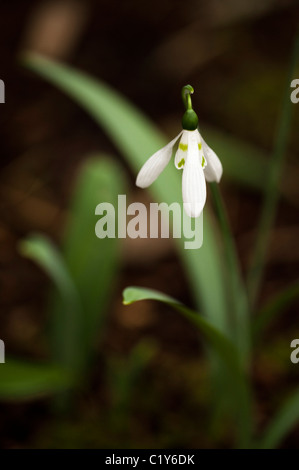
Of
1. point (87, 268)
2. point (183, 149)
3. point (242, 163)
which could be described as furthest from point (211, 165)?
point (242, 163)

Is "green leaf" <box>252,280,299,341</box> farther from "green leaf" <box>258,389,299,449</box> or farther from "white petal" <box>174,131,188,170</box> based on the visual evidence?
"white petal" <box>174,131,188,170</box>

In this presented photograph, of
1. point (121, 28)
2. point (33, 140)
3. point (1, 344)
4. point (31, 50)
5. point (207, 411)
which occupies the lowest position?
point (207, 411)

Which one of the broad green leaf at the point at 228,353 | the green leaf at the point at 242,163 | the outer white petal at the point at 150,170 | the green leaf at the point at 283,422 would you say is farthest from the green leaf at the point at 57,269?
the green leaf at the point at 242,163

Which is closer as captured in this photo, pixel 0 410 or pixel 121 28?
pixel 0 410

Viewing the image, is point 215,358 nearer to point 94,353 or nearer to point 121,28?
point 94,353

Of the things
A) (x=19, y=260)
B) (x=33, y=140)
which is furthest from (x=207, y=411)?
(x=33, y=140)

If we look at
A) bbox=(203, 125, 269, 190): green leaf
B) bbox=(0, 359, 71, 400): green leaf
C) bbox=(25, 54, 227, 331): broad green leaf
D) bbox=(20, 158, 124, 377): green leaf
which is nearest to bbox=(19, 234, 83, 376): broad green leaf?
bbox=(20, 158, 124, 377): green leaf
